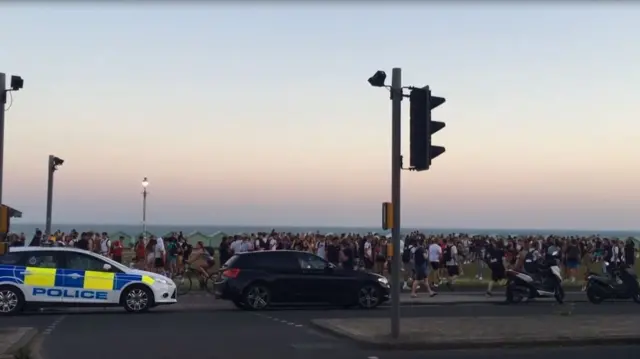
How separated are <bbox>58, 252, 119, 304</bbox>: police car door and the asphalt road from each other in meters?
0.44

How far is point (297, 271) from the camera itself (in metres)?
22.0

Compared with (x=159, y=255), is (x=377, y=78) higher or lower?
higher

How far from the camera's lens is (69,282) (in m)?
20.1

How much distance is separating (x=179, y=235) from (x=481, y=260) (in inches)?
499

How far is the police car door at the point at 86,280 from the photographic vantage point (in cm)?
2017

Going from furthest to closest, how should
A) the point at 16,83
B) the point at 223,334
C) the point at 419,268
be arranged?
the point at 419,268 → the point at 223,334 → the point at 16,83

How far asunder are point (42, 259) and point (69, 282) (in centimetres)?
82

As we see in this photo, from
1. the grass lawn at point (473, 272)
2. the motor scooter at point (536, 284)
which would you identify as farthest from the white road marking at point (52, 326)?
the grass lawn at point (473, 272)

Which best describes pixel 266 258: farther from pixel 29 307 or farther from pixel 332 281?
pixel 29 307

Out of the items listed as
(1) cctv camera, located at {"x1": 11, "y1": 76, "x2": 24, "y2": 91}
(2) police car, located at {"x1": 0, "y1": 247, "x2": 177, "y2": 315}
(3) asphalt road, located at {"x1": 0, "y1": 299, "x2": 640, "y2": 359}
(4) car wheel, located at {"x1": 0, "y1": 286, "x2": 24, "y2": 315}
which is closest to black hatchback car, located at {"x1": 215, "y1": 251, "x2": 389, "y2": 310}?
(3) asphalt road, located at {"x1": 0, "y1": 299, "x2": 640, "y2": 359}

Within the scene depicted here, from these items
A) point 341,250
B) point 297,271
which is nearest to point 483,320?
point 297,271

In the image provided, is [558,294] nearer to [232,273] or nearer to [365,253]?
[232,273]

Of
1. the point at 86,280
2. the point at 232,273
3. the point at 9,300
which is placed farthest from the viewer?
the point at 232,273

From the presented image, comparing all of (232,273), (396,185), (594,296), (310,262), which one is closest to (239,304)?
(232,273)
